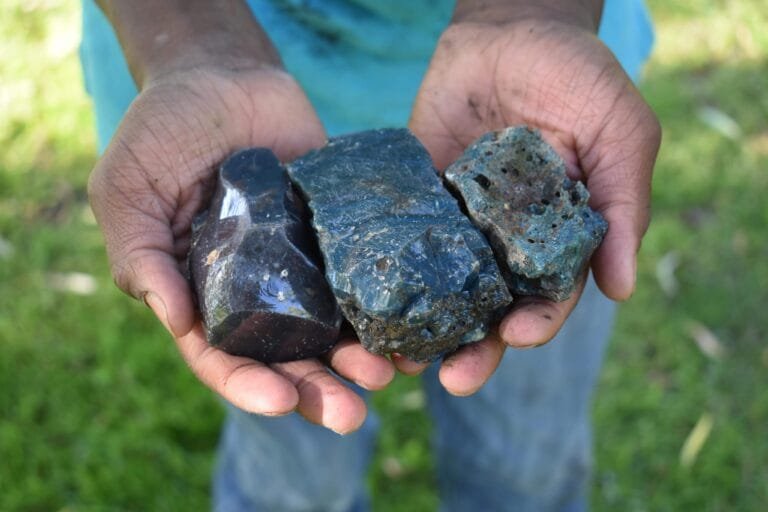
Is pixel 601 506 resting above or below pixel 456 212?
below

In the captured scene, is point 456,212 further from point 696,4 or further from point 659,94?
point 696,4

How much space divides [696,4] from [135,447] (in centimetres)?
424

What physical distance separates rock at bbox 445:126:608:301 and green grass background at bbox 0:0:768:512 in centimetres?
163

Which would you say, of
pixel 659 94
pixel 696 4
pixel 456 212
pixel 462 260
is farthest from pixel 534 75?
pixel 696 4

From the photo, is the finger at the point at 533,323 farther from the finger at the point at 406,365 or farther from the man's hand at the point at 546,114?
the finger at the point at 406,365

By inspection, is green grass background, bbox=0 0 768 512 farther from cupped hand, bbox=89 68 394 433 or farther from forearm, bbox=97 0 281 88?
forearm, bbox=97 0 281 88

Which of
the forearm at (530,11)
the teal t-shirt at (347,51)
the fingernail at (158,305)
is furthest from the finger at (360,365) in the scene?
the forearm at (530,11)

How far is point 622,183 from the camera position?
7.06 feet

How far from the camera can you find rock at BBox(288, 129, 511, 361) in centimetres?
202

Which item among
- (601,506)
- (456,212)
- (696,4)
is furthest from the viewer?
(696,4)

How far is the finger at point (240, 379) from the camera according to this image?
1869mm

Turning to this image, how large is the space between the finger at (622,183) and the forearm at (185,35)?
94 cm

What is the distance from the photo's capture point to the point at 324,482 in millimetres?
2871

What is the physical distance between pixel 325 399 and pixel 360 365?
136mm
